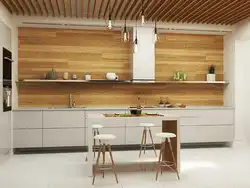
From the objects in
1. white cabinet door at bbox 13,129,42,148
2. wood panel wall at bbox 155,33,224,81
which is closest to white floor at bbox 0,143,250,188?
white cabinet door at bbox 13,129,42,148

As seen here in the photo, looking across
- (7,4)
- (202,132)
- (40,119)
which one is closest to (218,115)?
(202,132)

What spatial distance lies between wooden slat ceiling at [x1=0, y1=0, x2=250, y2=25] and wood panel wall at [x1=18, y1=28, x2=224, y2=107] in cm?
68

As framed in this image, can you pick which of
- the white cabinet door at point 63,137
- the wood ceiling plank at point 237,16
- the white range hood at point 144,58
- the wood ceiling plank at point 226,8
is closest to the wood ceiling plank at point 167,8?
the white range hood at point 144,58

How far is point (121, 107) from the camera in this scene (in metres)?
7.14

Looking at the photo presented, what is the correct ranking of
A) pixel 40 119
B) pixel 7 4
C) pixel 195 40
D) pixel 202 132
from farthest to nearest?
pixel 195 40 → pixel 202 132 → pixel 40 119 → pixel 7 4

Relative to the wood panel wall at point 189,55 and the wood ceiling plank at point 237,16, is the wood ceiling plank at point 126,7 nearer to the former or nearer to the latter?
the wood panel wall at point 189,55

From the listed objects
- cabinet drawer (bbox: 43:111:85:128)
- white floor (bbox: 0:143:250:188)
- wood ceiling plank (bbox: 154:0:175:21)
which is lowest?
white floor (bbox: 0:143:250:188)

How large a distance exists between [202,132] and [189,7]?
2797 millimetres

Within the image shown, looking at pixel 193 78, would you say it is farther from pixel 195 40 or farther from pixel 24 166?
pixel 24 166

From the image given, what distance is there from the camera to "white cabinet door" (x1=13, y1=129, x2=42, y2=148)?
626cm

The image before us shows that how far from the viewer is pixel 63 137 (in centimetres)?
642

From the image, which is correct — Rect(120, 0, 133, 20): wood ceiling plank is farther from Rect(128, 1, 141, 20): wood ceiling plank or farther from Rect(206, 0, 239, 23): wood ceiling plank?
Rect(206, 0, 239, 23): wood ceiling plank

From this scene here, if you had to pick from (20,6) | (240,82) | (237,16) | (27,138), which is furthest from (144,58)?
(27,138)

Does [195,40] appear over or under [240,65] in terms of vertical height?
over
